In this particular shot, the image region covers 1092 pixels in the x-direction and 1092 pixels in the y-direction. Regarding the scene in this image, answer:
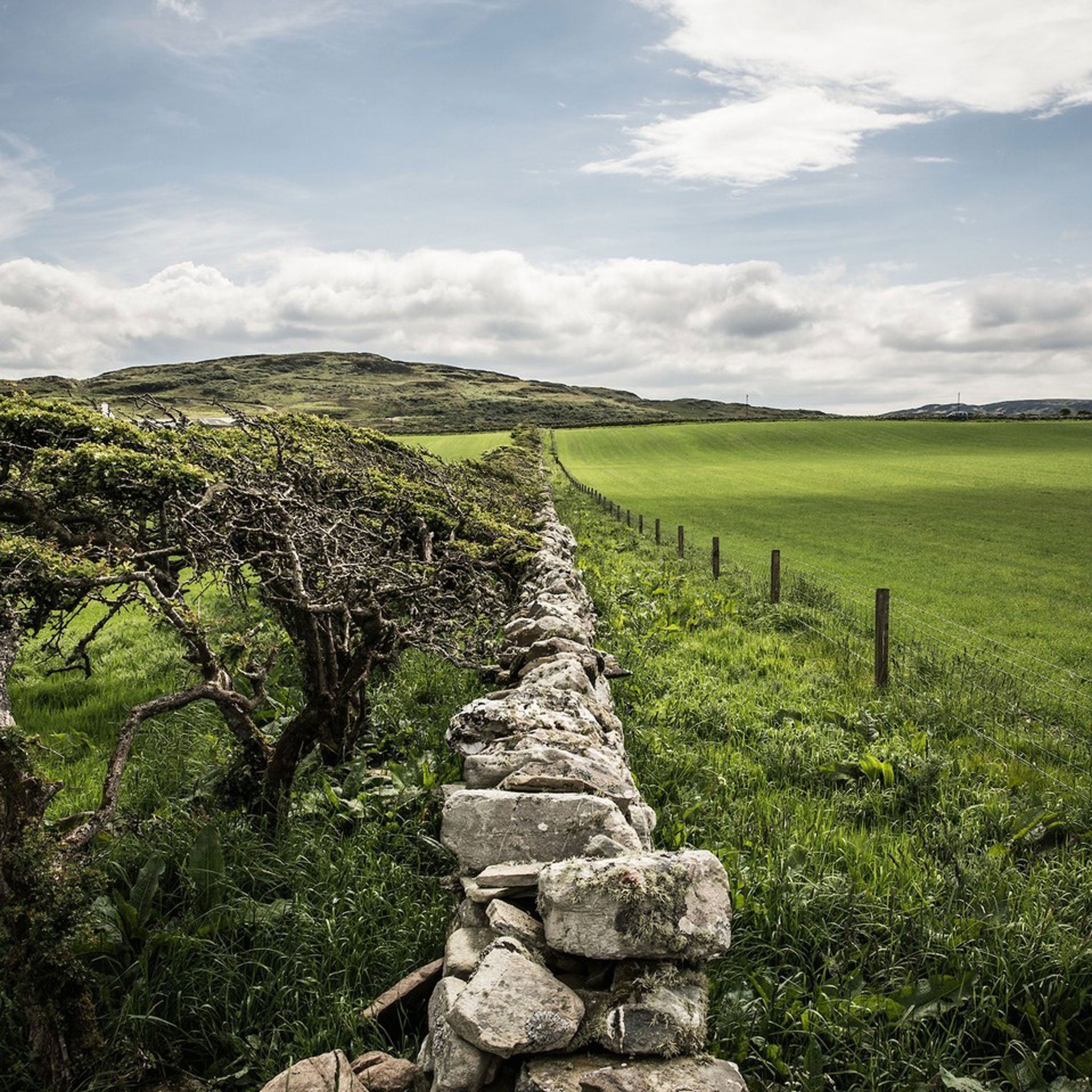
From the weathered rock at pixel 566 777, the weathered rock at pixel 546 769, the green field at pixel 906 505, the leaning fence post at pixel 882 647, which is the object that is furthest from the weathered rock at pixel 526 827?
the green field at pixel 906 505

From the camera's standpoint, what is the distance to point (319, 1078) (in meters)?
2.97

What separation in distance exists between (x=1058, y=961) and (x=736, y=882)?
64.9 inches

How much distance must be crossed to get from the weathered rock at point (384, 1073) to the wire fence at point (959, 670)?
19.0 ft

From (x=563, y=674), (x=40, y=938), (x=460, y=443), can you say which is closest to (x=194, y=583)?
(x=563, y=674)

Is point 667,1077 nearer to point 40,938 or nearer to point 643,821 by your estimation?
point 643,821

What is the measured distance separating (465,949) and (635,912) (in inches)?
32.6

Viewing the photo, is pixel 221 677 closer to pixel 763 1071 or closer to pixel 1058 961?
pixel 763 1071

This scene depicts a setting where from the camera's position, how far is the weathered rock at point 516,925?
322cm

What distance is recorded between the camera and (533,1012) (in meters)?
2.81

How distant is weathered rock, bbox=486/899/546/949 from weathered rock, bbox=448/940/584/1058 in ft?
0.70

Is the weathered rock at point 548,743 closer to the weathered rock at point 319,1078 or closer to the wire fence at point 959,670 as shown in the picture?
the weathered rock at point 319,1078

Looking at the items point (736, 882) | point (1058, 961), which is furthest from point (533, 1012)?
point (1058, 961)

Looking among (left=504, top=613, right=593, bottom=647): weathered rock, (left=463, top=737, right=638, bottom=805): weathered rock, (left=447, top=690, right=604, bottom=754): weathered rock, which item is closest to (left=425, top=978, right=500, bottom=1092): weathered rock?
(left=463, top=737, right=638, bottom=805): weathered rock

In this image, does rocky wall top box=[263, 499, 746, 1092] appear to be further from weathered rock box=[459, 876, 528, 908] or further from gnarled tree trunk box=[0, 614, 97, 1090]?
gnarled tree trunk box=[0, 614, 97, 1090]
